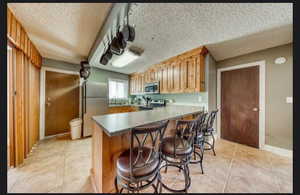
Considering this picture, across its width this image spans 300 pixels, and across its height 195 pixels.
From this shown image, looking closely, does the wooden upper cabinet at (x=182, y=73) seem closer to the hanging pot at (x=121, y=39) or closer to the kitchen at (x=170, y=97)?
the kitchen at (x=170, y=97)

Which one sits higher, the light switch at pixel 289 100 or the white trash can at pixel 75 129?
the light switch at pixel 289 100

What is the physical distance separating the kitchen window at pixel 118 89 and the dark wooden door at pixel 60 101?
123cm

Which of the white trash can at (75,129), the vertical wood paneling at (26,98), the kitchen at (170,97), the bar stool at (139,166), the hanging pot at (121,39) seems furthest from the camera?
the white trash can at (75,129)

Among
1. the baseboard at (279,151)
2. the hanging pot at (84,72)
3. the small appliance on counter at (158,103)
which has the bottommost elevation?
the baseboard at (279,151)

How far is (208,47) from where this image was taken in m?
2.56

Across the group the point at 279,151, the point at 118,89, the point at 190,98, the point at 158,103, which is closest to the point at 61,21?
the point at 158,103

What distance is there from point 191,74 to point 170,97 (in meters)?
1.17

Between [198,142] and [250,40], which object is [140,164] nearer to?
[198,142]

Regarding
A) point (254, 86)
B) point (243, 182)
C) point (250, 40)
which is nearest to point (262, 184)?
point (243, 182)

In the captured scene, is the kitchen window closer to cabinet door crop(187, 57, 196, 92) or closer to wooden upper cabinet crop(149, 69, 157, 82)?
wooden upper cabinet crop(149, 69, 157, 82)

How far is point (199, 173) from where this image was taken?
169 centimetres

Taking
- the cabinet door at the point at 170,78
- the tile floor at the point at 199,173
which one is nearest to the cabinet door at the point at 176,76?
the cabinet door at the point at 170,78

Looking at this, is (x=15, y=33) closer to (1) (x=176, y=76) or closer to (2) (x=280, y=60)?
(1) (x=176, y=76)

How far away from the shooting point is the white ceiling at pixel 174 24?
55.4 inches
